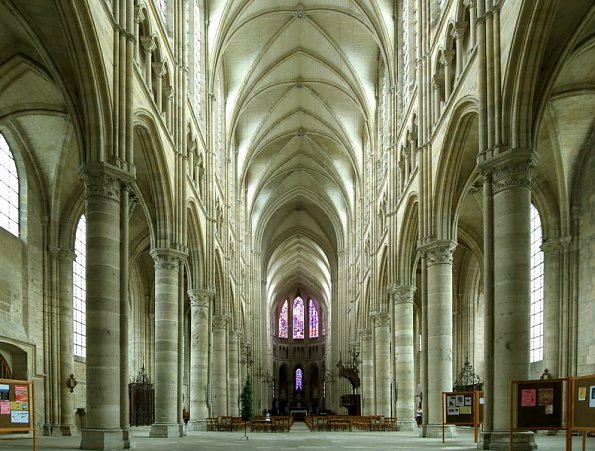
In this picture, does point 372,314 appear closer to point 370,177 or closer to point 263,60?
point 370,177

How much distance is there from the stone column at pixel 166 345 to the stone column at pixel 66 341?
206 inches

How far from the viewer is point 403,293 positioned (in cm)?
3366

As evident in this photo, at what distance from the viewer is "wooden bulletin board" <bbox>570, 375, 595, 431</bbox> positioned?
1144cm

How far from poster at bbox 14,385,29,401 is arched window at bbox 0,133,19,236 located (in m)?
14.8

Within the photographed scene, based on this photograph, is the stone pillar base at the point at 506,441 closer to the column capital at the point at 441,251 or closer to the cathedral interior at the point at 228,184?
the cathedral interior at the point at 228,184

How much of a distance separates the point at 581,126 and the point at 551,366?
9.37 m

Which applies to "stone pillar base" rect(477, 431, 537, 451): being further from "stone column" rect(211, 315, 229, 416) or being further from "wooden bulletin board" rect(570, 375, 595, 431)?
"stone column" rect(211, 315, 229, 416)

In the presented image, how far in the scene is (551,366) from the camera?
90.3ft

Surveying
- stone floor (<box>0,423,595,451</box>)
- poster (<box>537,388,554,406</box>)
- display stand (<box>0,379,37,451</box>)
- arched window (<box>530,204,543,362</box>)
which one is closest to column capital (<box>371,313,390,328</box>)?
arched window (<box>530,204,543,362</box>)

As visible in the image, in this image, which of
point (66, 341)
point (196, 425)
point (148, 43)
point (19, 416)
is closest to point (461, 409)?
point (19, 416)

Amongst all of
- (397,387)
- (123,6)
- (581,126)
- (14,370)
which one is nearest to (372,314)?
(397,387)

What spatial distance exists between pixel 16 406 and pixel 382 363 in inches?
1226

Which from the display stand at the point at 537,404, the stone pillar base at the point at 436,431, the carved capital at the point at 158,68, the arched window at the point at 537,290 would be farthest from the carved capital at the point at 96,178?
the arched window at the point at 537,290

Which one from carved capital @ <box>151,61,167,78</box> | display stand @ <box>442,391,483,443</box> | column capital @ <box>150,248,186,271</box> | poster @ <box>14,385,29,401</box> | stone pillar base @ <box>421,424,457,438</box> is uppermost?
carved capital @ <box>151,61,167,78</box>
